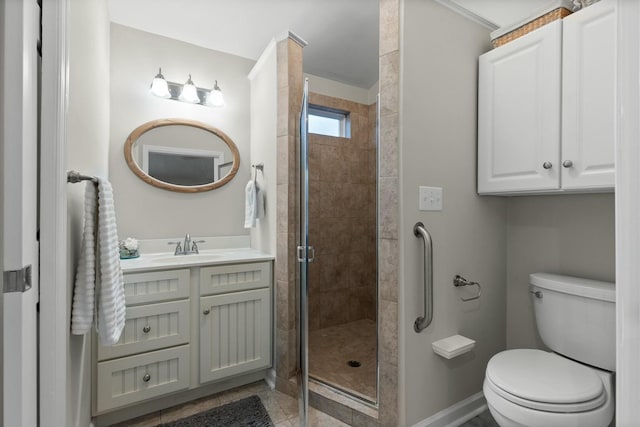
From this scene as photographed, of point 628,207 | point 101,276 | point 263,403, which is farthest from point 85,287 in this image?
point 628,207

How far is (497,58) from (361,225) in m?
1.86

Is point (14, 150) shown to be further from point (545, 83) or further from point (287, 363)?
point (545, 83)

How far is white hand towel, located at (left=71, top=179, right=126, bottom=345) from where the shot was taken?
102cm

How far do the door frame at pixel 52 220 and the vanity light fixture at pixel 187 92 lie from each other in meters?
1.44

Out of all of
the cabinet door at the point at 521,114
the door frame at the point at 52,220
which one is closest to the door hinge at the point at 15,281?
the door frame at the point at 52,220

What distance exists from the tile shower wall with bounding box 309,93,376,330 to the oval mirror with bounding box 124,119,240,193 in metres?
0.82

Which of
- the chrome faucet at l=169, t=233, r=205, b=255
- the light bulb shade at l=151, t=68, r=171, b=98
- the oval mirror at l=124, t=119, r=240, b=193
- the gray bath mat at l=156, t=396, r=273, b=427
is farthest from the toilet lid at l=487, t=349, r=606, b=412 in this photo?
the light bulb shade at l=151, t=68, r=171, b=98

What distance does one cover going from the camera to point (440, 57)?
152 cm

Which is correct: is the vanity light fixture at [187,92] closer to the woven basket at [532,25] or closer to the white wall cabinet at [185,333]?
the white wall cabinet at [185,333]

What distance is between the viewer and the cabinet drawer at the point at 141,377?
1.55 meters

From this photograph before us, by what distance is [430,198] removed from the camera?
149 cm

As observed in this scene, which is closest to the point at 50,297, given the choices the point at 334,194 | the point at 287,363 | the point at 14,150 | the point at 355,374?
the point at 14,150

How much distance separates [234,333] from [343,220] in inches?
59.8

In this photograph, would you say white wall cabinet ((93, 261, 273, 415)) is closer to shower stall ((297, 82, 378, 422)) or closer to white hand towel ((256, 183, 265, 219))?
white hand towel ((256, 183, 265, 219))
